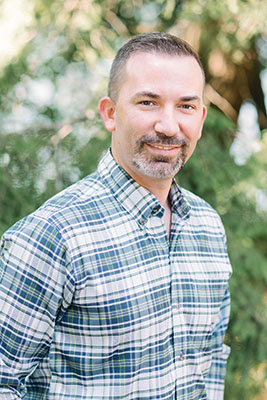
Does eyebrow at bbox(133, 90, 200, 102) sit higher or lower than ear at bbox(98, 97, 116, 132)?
higher

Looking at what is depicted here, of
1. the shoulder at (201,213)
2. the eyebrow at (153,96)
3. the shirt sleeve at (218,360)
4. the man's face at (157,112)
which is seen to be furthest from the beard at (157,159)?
the shirt sleeve at (218,360)

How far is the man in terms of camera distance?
52.7 inches

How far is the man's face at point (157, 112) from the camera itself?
143 cm

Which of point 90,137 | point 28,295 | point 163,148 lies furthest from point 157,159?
point 90,137

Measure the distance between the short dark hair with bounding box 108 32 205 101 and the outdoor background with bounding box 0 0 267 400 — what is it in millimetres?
1211

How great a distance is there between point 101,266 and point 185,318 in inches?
13.0

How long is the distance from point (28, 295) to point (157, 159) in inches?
19.8

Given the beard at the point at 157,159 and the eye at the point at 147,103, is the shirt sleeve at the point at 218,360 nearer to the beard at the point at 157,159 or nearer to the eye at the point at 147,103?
the beard at the point at 157,159

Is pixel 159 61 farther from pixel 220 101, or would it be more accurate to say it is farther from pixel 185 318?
pixel 220 101

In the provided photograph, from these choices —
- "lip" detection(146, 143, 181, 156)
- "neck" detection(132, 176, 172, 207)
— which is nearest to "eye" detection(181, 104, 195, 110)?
"lip" detection(146, 143, 181, 156)

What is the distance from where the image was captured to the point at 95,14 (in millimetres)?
3010

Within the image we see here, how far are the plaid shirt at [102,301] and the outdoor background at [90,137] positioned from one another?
1.19 m

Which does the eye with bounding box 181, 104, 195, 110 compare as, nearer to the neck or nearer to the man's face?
the man's face

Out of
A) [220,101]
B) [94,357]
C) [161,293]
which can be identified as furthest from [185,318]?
[220,101]
